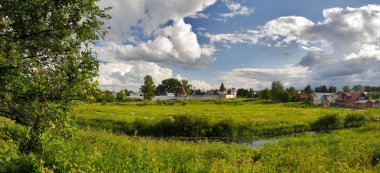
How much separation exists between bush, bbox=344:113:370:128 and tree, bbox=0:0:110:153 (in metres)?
47.0

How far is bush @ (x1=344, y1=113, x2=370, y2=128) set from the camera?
161ft

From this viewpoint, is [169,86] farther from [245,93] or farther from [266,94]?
[266,94]

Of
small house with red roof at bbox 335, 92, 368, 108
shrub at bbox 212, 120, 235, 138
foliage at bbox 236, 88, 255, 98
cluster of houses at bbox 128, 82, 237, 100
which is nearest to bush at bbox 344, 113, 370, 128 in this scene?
shrub at bbox 212, 120, 235, 138

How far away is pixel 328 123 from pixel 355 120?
6.85m

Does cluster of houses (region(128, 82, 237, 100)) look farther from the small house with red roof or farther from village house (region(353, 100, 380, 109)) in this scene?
village house (region(353, 100, 380, 109))

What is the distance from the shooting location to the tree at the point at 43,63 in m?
9.31

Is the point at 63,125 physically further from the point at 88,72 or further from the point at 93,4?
the point at 93,4

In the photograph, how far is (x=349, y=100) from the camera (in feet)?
389

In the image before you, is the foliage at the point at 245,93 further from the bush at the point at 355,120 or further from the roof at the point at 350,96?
the bush at the point at 355,120

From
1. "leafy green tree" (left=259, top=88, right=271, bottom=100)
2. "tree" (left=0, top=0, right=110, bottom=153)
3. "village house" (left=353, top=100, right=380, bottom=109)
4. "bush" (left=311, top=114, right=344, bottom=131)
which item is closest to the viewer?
"tree" (left=0, top=0, right=110, bottom=153)

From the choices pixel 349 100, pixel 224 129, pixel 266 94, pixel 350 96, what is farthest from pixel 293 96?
pixel 224 129

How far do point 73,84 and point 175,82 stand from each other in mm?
161494

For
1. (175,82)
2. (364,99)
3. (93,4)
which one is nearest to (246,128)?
(93,4)

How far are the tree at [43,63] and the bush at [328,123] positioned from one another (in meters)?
42.5
